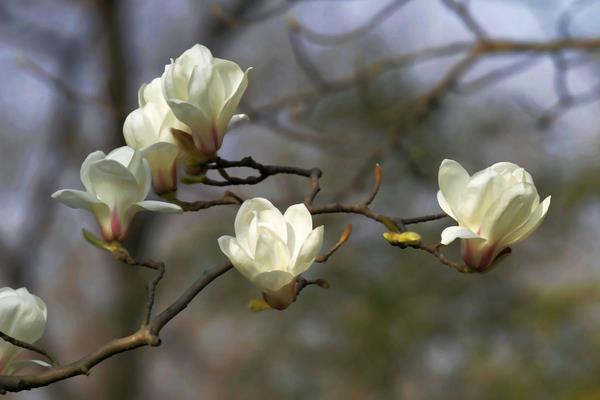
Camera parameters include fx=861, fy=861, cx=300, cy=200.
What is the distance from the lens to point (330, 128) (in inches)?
134

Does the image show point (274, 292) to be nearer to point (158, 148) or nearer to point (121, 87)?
point (158, 148)

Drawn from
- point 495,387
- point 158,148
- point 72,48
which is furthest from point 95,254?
point 158,148

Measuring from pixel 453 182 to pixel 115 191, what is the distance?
0.83 ft

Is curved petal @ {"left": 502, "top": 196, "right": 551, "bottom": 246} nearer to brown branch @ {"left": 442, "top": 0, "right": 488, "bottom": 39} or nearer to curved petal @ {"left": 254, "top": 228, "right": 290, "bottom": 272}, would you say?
curved petal @ {"left": 254, "top": 228, "right": 290, "bottom": 272}

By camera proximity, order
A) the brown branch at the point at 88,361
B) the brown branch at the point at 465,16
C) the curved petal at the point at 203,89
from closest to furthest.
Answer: the brown branch at the point at 88,361, the curved petal at the point at 203,89, the brown branch at the point at 465,16

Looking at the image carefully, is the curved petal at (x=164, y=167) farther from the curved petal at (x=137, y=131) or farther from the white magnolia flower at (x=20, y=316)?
the white magnolia flower at (x=20, y=316)

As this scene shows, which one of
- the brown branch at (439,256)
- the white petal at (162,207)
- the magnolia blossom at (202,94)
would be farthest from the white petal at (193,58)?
the brown branch at (439,256)

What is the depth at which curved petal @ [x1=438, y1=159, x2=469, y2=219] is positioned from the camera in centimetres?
62

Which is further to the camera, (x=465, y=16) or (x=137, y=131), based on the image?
(x=465, y=16)

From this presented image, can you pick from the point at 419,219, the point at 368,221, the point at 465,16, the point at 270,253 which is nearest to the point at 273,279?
the point at 270,253

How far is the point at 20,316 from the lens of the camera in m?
0.64

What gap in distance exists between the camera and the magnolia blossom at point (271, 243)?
1.98ft

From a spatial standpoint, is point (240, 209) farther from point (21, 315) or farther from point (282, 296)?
point (21, 315)

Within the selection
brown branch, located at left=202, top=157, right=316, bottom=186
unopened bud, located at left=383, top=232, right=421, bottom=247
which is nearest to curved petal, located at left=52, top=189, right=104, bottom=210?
brown branch, located at left=202, top=157, right=316, bottom=186
